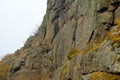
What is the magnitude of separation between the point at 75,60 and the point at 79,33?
10.8 m

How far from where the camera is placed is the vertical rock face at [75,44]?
144 ft

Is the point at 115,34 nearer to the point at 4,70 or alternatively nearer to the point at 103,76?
the point at 103,76

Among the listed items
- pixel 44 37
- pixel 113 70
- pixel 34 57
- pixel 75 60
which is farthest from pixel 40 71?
pixel 113 70

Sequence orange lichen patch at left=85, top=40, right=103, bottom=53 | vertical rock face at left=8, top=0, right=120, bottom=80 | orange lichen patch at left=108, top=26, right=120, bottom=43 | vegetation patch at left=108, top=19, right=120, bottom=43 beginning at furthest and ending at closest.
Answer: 1. orange lichen patch at left=85, top=40, right=103, bottom=53
2. vertical rock face at left=8, top=0, right=120, bottom=80
3. vegetation patch at left=108, top=19, right=120, bottom=43
4. orange lichen patch at left=108, top=26, right=120, bottom=43

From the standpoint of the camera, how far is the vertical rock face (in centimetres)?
4381

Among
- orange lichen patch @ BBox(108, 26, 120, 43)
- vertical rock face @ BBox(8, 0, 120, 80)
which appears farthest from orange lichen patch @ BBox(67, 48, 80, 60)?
orange lichen patch @ BBox(108, 26, 120, 43)

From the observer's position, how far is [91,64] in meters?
46.0

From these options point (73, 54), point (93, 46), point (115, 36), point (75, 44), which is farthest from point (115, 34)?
point (75, 44)

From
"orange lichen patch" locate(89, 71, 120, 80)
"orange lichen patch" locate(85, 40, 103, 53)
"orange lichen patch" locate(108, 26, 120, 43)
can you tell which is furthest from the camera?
"orange lichen patch" locate(85, 40, 103, 53)

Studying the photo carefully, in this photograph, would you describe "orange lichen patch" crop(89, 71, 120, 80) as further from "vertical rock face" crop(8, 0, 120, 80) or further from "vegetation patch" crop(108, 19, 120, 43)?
"vegetation patch" crop(108, 19, 120, 43)

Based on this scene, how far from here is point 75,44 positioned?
63.6 m

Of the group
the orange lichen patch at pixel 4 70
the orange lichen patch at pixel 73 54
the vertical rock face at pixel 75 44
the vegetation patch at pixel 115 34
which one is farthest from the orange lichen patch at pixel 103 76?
the orange lichen patch at pixel 4 70

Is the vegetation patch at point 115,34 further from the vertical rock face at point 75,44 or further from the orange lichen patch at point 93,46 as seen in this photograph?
the orange lichen patch at point 93,46

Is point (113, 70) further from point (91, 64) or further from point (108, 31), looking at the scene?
point (108, 31)
